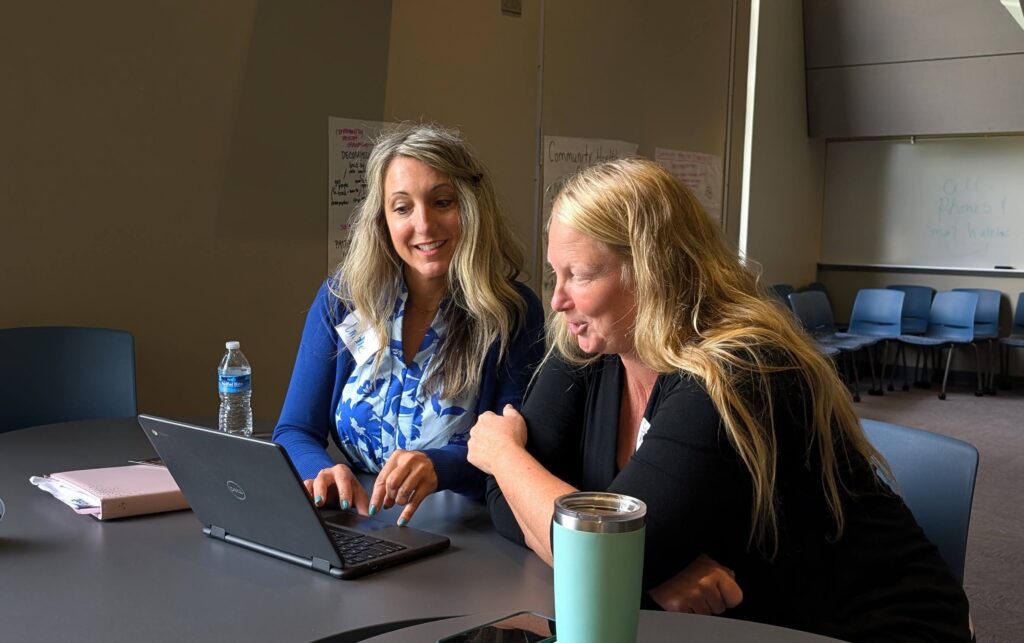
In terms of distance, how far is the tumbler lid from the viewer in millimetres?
732

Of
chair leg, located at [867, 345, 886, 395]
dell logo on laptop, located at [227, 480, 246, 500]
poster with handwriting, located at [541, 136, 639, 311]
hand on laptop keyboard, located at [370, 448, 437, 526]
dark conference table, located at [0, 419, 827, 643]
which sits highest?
poster with handwriting, located at [541, 136, 639, 311]

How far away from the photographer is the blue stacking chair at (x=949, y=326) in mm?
7441

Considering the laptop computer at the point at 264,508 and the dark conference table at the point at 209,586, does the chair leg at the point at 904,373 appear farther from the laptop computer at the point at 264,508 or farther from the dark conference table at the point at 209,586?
the laptop computer at the point at 264,508

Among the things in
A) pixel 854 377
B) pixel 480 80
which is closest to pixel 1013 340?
pixel 854 377

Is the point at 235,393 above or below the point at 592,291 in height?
below

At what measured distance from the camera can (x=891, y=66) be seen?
302 inches

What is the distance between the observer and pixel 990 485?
16.0 ft

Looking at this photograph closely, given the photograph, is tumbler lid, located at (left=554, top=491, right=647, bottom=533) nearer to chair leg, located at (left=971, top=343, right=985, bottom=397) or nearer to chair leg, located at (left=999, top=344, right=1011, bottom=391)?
chair leg, located at (left=971, top=343, right=985, bottom=397)

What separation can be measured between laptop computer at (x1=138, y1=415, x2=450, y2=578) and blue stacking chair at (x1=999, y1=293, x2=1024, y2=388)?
7.16 meters

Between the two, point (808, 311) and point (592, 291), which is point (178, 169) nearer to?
point (592, 291)

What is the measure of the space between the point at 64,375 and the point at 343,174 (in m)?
1.32

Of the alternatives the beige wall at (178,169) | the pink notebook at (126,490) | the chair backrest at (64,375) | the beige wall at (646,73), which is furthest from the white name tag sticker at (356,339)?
the beige wall at (646,73)

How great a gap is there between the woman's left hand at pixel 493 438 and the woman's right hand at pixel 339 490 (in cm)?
19

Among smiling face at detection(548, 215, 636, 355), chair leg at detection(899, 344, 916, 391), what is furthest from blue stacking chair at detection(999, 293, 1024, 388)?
smiling face at detection(548, 215, 636, 355)
